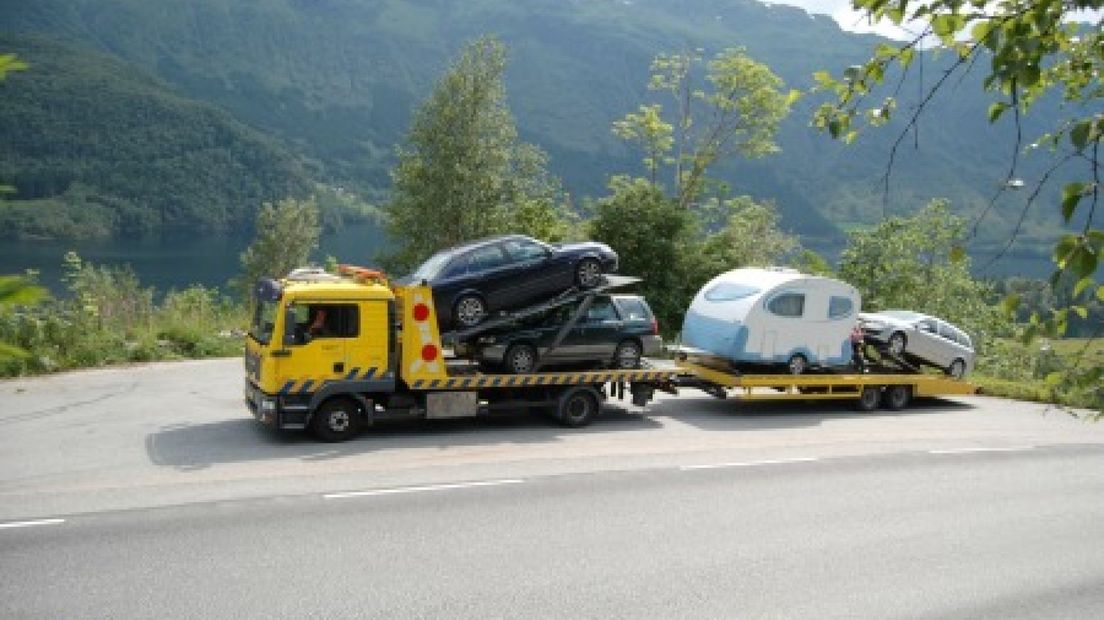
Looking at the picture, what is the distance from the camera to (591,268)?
55.5ft

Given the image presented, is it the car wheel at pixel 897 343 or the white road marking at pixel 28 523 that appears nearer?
the white road marking at pixel 28 523

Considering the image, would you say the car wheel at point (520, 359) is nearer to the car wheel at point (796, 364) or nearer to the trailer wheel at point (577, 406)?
the trailer wheel at point (577, 406)

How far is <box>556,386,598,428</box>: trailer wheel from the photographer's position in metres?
16.2

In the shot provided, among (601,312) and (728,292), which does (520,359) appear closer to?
(601,312)

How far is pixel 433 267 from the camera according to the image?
15.9m

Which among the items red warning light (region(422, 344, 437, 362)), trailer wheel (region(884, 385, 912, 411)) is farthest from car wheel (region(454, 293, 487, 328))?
trailer wheel (region(884, 385, 912, 411))

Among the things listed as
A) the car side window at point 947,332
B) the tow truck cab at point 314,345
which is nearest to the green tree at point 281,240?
the car side window at point 947,332

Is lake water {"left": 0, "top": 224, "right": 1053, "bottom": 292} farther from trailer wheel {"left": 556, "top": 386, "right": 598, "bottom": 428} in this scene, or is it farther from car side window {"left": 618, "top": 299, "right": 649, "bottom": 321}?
trailer wheel {"left": 556, "top": 386, "right": 598, "bottom": 428}

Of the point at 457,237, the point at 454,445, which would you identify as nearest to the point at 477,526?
the point at 454,445

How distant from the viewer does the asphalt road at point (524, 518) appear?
887cm

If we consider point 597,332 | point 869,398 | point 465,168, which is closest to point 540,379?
point 597,332

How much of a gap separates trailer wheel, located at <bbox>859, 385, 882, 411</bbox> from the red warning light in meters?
9.50

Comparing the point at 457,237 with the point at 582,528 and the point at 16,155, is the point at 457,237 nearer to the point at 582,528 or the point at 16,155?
the point at 582,528

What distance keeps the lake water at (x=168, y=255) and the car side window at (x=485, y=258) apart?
8596 centimetres
